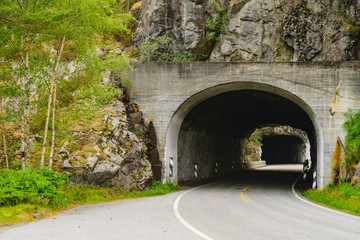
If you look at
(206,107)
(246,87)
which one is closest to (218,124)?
(206,107)

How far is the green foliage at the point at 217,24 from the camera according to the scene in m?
30.7

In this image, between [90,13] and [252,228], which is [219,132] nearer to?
[90,13]

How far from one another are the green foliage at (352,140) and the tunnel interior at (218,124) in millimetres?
3697

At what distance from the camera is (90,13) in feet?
36.3

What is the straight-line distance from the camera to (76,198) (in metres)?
11.9

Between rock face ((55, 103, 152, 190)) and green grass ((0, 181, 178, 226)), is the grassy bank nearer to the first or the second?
green grass ((0, 181, 178, 226))

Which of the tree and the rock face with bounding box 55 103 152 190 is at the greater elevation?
the tree

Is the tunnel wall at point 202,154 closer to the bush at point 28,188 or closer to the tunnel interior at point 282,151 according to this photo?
the bush at point 28,188

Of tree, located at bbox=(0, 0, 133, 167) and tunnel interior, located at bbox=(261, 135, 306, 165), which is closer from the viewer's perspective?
tree, located at bbox=(0, 0, 133, 167)

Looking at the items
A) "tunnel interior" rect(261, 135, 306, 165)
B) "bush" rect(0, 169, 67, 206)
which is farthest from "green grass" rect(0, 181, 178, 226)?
"tunnel interior" rect(261, 135, 306, 165)

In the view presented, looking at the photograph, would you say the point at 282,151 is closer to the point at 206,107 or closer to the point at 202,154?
the point at 202,154

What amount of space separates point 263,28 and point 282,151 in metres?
37.8

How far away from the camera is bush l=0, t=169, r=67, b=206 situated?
862cm

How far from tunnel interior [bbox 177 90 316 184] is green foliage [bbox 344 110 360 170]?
370cm
